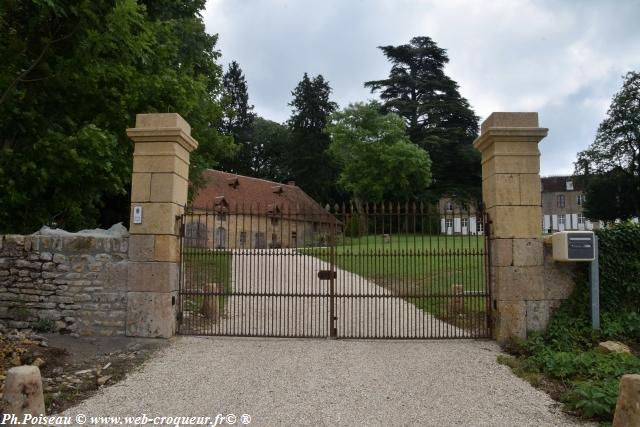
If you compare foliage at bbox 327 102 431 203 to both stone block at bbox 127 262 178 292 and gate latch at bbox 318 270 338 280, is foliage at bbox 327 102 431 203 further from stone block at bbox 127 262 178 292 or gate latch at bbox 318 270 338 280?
stone block at bbox 127 262 178 292

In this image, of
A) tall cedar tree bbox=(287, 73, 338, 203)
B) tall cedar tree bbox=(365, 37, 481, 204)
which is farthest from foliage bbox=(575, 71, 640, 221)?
tall cedar tree bbox=(287, 73, 338, 203)

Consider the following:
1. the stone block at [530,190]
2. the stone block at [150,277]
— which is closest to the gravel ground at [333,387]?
the stone block at [150,277]

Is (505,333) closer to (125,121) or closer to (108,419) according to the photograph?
(108,419)

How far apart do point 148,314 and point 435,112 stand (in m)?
39.0

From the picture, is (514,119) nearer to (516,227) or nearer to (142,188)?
(516,227)

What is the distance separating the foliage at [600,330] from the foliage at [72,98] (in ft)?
24.1

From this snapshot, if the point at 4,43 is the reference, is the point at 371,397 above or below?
below

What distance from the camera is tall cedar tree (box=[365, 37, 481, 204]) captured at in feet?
134

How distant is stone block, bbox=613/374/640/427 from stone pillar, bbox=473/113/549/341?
10.7 ft

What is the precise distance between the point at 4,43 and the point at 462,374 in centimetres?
902

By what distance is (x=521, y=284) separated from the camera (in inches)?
272

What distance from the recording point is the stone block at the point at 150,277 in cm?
708

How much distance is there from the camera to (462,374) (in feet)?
18.4

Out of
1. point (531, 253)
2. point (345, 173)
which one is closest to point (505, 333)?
point (531, 253)
